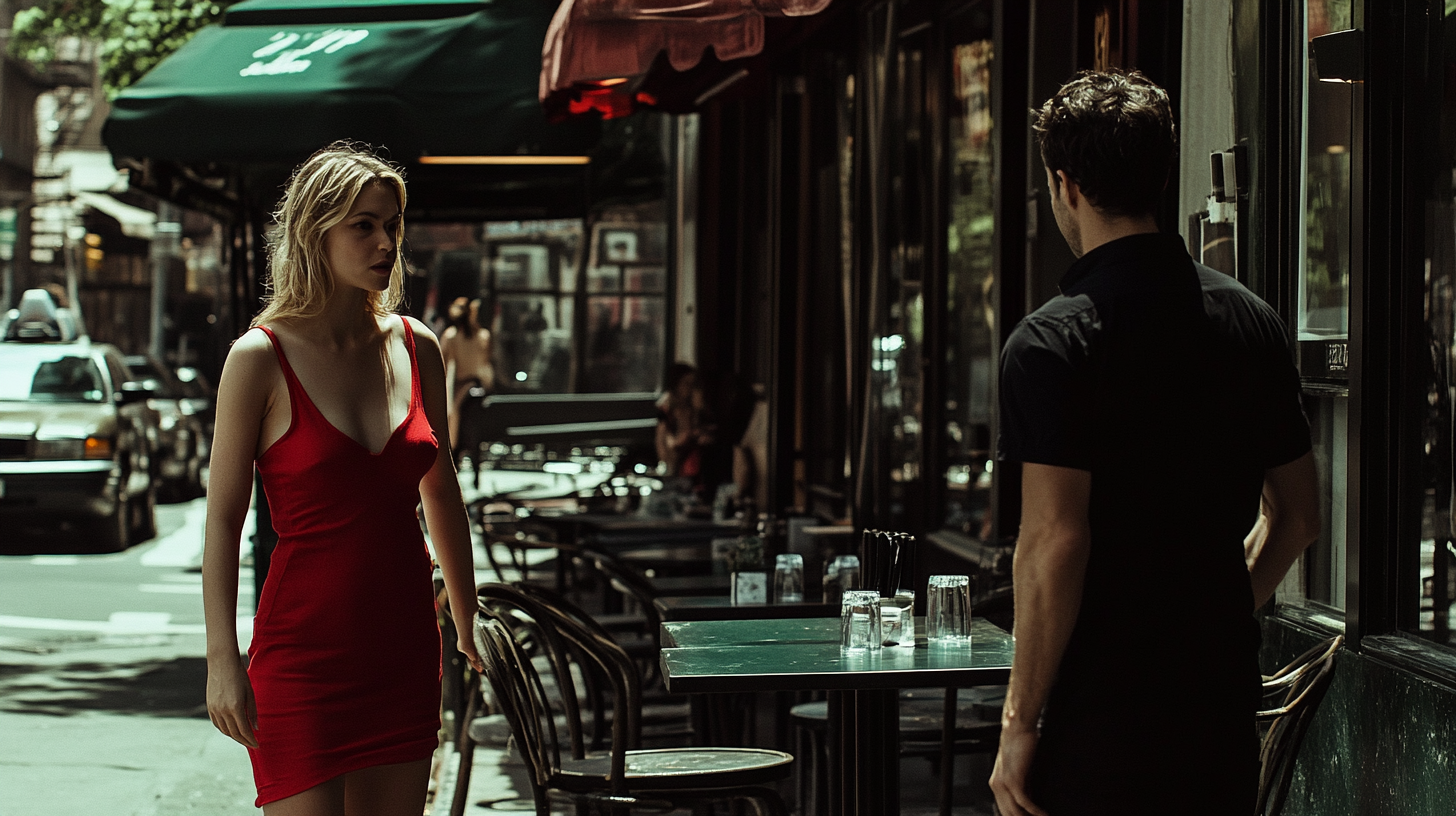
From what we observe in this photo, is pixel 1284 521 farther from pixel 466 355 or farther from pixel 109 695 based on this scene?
pixel 466 355

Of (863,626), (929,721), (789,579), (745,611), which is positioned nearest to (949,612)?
(863,626)

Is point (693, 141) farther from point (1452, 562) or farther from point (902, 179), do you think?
point (1452, 562)

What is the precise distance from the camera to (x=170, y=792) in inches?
272

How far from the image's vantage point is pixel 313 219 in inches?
138

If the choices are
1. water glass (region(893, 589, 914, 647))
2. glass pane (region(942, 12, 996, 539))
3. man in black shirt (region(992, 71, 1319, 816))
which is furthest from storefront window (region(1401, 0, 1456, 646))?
glass pane (region(942, 12, 996, 539))

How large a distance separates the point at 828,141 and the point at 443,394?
723 cm

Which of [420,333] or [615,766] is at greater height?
[420,333]

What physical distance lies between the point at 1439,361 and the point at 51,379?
13.9 m

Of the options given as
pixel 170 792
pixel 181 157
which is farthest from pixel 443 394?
pixel 181 157

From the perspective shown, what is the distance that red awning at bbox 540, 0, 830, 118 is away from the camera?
21.3ft

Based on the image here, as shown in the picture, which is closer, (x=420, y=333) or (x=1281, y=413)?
(x=1281, y=413)

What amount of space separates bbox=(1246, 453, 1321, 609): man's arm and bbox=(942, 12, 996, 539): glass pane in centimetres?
499

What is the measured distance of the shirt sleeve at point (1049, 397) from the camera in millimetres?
2557

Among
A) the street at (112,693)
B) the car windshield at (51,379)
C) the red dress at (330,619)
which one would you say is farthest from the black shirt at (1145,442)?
the car windshield at (51,379)
